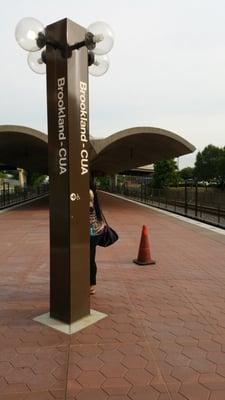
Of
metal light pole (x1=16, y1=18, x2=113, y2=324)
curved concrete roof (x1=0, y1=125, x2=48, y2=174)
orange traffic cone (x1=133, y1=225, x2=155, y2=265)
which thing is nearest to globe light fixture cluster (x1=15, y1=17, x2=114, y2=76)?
metal light pole (x1=16, y1=18, x2=113, y2=324)

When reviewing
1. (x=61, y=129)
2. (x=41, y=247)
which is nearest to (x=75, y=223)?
(x=61, y=129)

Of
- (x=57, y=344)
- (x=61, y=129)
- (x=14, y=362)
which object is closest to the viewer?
(x=14, y=362)

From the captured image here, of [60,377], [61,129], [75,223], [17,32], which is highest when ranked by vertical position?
[17,32]

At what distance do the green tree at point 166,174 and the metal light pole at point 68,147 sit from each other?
53.9 metres

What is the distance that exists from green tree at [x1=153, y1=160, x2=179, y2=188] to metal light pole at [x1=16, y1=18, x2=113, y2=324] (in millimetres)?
53853

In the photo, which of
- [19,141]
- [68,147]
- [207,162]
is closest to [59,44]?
[68,147]

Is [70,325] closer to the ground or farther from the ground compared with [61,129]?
closer to the ground

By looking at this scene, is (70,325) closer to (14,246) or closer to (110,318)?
(110,318)

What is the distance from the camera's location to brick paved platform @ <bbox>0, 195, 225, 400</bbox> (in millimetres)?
3396

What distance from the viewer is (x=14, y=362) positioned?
3844 millimetres

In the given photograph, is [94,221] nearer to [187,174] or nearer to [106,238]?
[106,238]

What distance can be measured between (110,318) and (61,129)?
224cm

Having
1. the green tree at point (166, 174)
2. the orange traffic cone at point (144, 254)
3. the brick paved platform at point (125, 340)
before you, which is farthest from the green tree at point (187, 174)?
the brick paved platform at point (125, 340)

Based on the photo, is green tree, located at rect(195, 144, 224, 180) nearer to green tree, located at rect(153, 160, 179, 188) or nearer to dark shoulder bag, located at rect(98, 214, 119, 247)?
green tree, located at rect(153, 160, 179, 188)
